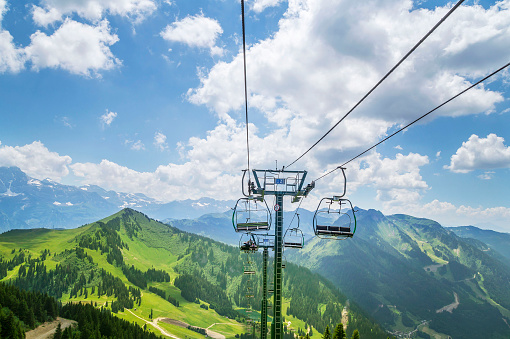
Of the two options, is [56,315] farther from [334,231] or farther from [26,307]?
[334,231]

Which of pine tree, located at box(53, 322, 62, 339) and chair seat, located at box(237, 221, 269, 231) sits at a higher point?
chair seat, located at box(237, 221, 269, 231)

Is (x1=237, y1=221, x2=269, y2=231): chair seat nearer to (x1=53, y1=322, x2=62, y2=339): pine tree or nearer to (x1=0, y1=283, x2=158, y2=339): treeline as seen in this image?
(x1=0, y1=283, x2=158, y2=339): treeline

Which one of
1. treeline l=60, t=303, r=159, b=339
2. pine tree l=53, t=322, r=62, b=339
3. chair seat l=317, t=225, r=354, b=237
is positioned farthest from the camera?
treeline l=60, t=303, r=159, b=339

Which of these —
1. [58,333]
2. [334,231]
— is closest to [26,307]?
[58,333]

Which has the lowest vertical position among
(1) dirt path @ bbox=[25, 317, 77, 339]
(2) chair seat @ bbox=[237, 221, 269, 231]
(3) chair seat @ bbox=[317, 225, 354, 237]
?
(1) dirt path @ bbox=[25, 317, 77, 339]

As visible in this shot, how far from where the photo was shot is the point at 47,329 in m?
98.2

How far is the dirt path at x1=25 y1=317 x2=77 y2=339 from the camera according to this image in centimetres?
9329

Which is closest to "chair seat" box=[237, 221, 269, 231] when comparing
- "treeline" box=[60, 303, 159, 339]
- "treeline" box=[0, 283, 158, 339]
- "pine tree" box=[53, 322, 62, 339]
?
"treeline" box=[0, 283, 158, 339]

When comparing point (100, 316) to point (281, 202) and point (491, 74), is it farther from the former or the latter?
point (491, 74)

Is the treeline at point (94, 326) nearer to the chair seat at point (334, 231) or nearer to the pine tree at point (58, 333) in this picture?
the pine tree at point (58, 333)

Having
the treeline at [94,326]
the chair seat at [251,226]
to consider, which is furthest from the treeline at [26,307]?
the chair seat at [251,226]

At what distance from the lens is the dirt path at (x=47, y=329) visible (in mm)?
93287

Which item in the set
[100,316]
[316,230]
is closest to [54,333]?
[100,316]

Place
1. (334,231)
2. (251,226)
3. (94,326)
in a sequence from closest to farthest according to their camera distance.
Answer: (334,231), (251,226), (94,326)
